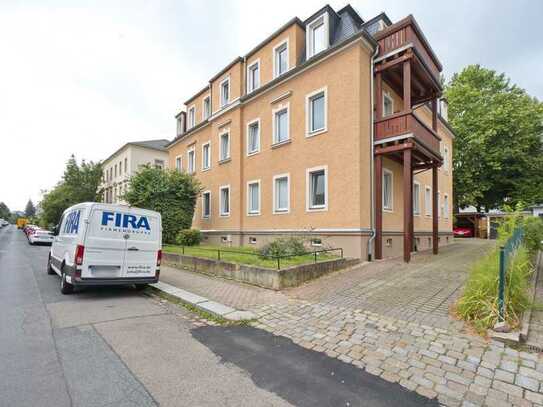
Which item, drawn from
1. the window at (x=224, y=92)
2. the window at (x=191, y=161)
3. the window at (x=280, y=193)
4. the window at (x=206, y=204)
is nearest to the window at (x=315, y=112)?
the window at (x=280, y=193)

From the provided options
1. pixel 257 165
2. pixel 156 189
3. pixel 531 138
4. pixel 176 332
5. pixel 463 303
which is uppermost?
pixel 531 138

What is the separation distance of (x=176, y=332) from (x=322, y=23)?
45.0ft

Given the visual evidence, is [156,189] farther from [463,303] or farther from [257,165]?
[463,303]

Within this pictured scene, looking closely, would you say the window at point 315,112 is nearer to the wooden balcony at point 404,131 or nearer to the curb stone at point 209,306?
the wooden balcony at point 404,131

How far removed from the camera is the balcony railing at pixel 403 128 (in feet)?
35.6

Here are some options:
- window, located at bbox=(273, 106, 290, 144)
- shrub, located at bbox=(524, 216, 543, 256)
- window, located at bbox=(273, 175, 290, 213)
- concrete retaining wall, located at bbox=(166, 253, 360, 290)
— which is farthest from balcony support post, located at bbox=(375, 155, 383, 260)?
shrub, located at bbox=(524, 216, 543, 256)

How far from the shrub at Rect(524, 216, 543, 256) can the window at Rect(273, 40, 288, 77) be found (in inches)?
483

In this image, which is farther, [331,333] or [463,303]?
[463,303]

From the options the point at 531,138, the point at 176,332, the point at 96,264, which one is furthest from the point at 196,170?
the point at 531,138

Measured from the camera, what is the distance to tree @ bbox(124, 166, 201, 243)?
1709 cm

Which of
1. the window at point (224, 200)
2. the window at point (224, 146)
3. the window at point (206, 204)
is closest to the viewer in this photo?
the window at point (224, 200)

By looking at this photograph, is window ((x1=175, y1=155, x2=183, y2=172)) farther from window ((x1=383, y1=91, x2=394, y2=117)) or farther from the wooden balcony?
the wooden balcony

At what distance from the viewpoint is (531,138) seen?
85.6 feet

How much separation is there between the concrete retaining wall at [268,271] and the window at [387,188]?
4.07 m
